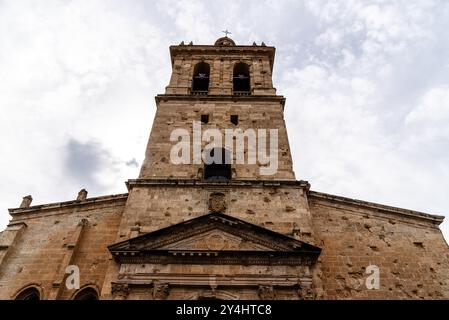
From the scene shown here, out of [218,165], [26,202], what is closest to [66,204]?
[26,202]

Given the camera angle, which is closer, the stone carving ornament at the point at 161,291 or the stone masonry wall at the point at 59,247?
the stone carving ornament at the point at 161,291

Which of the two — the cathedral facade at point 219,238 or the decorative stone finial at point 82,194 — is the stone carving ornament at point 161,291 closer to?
the cathedral facade at point 219,238

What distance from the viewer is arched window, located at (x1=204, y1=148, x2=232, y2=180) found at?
50.2ft

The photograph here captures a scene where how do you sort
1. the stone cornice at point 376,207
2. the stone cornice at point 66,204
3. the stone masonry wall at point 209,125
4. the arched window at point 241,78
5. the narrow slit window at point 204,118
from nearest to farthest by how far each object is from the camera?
the stone cornice at point 376,207 < the stone cornice at point 66,204 < the stone masonry wall at point 209,125 < the narrow slit window at point 204,118 < the arched window at point 241,78

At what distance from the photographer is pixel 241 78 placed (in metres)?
20.6

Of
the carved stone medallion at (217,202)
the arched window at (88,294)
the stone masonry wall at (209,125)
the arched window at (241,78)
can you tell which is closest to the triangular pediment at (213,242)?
the carved stone medallion at (217,202)

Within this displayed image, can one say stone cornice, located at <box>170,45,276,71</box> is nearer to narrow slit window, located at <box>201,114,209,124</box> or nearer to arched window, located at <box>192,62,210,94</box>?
arched window, located at <box>192,62,210,94</box>

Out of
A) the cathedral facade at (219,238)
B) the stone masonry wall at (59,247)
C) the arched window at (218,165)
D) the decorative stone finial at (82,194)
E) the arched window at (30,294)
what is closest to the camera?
the cathedral facade at (219,238)

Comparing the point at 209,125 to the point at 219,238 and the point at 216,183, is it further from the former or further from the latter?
the point at 219,238

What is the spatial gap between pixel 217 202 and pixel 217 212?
2.58ft

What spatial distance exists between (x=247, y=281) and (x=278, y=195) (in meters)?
3.61

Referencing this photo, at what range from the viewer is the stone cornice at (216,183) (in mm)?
14117

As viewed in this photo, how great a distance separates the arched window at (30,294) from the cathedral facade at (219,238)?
0.10 feet
